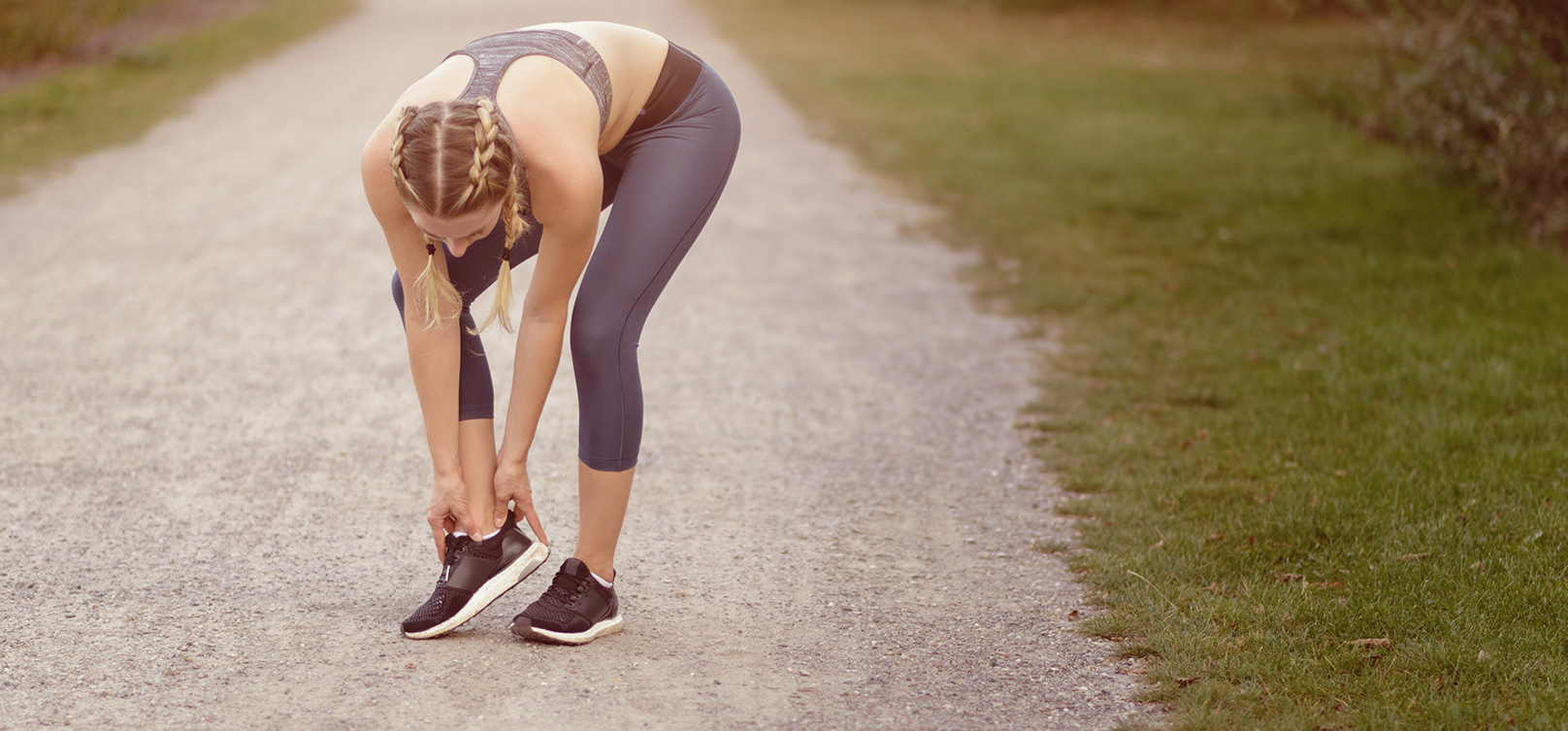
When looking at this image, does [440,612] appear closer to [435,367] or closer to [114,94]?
[435,367]

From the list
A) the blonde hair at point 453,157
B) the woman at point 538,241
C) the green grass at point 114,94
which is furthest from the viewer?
the green grass at point 114,94

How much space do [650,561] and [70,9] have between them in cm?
1300

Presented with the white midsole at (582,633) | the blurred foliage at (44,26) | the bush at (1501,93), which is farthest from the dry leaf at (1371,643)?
the blurred foliage at (44,26)

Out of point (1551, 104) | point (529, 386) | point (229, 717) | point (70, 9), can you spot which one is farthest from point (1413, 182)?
point (70, 9)

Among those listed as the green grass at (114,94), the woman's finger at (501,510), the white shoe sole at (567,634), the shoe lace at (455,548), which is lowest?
the green grass at (114,94)

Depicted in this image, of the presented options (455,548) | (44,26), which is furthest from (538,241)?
(44,26)

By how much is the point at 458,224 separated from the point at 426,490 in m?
1.81

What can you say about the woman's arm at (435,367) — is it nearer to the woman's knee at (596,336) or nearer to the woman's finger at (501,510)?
the woman's finger at (501,510)

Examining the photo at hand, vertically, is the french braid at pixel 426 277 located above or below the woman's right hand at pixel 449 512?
above

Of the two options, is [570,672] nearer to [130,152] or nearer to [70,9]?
[130,152]

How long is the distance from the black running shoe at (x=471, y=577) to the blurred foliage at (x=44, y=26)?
1228cm

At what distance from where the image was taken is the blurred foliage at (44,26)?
1304 centimetres

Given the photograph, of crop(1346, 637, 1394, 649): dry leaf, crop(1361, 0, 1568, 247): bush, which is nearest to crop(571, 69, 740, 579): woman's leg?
crop(1346, 637, 1394, 649): dry leaf

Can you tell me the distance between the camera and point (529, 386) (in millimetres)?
3121
